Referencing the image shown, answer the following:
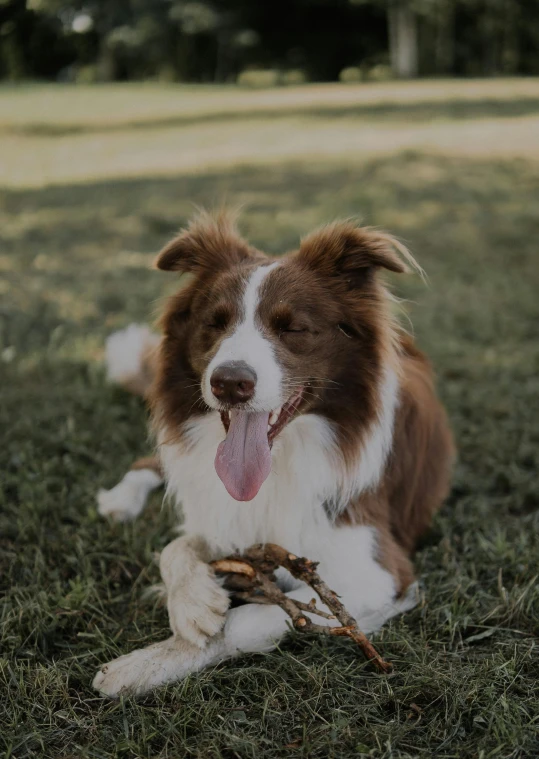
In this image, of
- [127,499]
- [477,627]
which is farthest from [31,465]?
[477,627]

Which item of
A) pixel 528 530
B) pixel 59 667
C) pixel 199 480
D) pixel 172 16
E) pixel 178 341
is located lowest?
pixel 528 530

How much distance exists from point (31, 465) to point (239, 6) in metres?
43.8

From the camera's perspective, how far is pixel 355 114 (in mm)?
21484

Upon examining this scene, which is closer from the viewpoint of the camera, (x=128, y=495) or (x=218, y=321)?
(x=218, y=321)

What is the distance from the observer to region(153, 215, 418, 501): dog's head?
3.18m

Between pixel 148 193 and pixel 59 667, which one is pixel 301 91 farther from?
pixel 59 667

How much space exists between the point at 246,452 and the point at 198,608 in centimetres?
66

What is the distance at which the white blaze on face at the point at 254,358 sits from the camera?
3045 millimetres

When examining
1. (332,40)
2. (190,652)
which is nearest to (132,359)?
(190,652)

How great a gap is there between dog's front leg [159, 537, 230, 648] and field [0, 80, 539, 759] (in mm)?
188

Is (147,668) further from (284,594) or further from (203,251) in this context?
(203,251)

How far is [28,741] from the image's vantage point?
8.91 ft

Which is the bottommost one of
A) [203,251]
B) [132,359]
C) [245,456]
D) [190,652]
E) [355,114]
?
[190,652]

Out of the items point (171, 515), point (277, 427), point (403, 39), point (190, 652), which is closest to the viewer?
point (190, 652)
